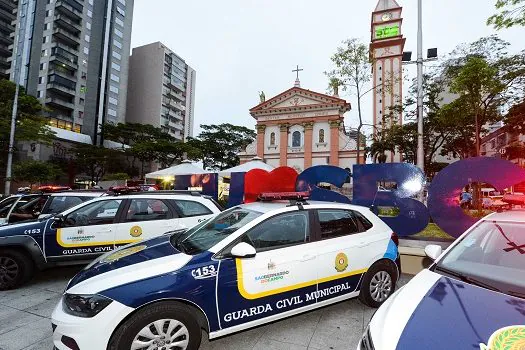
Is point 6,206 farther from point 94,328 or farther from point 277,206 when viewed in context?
point 277,206

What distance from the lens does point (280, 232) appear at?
3570 millimetres

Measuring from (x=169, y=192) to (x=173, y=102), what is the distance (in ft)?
229

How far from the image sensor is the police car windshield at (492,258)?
2.26 metres

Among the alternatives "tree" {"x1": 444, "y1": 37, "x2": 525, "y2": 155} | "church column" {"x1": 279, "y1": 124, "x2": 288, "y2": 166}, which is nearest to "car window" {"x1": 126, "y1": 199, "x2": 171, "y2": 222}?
"tree" {"x1": 444, "y1": 37, "x2": 525, "y2": 155}

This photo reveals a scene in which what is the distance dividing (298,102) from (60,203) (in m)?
38.8

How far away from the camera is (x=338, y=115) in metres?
40.2

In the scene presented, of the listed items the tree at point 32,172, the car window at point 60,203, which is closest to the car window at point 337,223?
the car window at point 60,203

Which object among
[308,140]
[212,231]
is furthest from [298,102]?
[212,231]

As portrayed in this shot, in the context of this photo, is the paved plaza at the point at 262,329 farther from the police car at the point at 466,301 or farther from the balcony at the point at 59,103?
the balcony at the point at 59,103

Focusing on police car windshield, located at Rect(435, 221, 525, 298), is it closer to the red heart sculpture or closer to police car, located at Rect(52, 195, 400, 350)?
police car, located at Rect(52, 195, 400, 350)

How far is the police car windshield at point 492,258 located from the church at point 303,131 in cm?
3676

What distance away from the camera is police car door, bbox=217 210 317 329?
3027mm

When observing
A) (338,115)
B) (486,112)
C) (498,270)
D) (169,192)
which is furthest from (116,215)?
(338,115)

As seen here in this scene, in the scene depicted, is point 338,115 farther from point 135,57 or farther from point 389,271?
point 135,57
